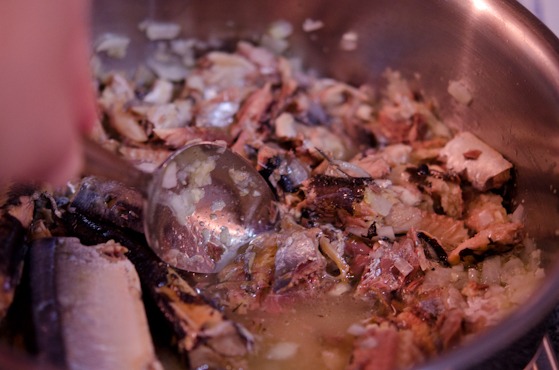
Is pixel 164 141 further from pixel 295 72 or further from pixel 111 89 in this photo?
pixel 295 72

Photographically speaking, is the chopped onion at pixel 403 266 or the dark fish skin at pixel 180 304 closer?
the dark fish skin at pixel 180 304

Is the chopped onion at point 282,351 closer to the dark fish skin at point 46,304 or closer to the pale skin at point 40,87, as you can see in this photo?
the dark fish skin at point 46,304

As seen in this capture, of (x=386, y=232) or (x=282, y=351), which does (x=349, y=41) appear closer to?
(x=386, y=232)

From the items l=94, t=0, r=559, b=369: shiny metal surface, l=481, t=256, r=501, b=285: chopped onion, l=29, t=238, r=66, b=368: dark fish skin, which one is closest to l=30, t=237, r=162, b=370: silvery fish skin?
l=29, t=238, r=66, b=368: dark fish skin

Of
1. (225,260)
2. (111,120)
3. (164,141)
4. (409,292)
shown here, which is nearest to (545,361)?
(409,292)

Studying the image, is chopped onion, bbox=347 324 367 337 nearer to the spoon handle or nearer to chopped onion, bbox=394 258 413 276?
chopped onion, bbox=394 258 413 276

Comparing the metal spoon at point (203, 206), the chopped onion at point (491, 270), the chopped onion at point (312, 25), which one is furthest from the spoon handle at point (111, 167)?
the chopped onion at point (312, 25)

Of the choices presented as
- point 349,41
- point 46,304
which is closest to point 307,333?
point 46,304
